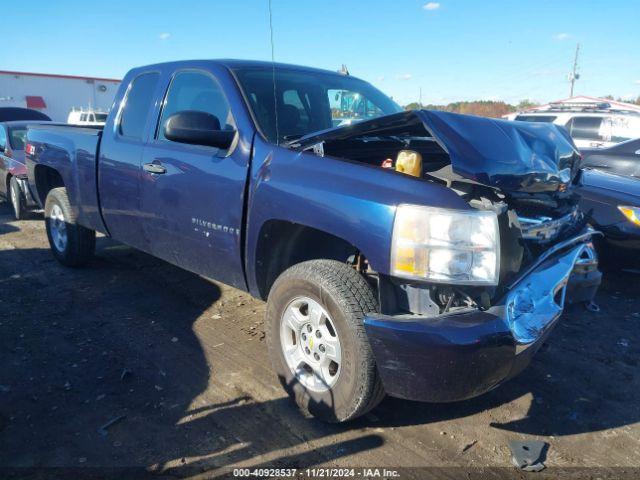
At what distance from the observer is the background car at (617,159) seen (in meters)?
6.70

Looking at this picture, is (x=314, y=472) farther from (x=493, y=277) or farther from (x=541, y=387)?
(x=541, y=387)

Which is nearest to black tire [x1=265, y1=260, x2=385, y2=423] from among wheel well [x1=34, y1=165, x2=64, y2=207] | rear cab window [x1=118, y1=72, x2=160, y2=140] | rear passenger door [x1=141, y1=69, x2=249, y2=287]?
rear passenger door [x1=141, y1=69, x2=249, y2=287]

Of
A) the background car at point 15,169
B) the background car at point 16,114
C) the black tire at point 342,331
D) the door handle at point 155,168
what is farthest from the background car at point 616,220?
the background car at point 16,114

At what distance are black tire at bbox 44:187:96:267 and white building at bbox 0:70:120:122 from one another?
25592mm

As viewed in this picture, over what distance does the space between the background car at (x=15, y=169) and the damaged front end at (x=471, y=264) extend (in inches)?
263

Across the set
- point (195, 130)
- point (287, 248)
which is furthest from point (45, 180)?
point (287, 248)

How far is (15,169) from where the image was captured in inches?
317

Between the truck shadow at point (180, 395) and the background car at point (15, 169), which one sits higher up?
the background car at point (15, 169)

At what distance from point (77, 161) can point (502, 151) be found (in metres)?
3.78

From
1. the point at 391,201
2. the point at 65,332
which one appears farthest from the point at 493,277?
the point at 65,332

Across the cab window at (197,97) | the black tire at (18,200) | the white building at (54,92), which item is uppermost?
the white building at (54,92)

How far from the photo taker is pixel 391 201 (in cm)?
238

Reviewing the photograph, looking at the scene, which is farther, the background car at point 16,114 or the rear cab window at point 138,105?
the background car at point 16,114

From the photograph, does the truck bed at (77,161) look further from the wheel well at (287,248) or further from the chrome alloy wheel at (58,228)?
the wheel well at (287,248)
